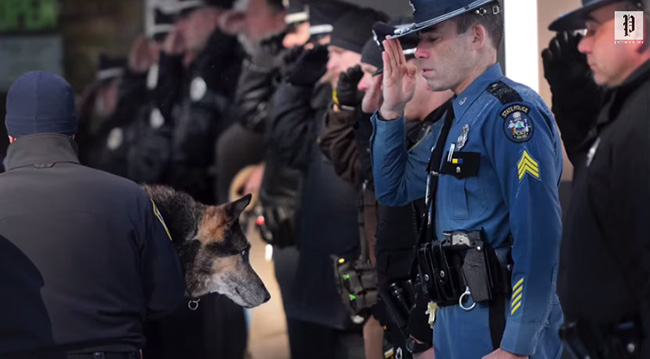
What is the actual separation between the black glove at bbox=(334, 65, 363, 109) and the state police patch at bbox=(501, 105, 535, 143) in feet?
3.57

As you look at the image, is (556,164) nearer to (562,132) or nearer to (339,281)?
(562,132)

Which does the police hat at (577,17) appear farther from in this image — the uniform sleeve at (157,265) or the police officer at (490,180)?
the uniform sleeve at (157,265)

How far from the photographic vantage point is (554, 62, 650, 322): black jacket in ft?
13.1

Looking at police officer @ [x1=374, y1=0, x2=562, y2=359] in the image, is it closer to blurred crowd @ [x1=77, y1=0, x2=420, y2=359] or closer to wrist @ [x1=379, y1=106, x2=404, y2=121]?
wrist @ [x1=379, y1=106, x2=404, y2=121]

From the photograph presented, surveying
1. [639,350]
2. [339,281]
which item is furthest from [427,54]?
[639,350]

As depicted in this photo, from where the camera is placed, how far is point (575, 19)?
4145 mm

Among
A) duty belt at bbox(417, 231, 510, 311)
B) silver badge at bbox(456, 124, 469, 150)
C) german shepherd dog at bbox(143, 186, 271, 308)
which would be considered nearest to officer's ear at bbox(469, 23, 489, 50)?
silver badge at bbox(456, 124, 469, 150)

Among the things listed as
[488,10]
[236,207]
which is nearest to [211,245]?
[236,207]

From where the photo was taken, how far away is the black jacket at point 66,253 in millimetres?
3164

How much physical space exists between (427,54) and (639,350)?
1532 millimetres

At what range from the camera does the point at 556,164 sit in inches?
130

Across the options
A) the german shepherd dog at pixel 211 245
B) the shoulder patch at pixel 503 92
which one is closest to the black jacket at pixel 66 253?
the german shepherd dog at pixel 211 245

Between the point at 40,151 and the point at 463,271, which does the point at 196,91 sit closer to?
the point at 40,151

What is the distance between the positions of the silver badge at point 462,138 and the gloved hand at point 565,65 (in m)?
1.04
